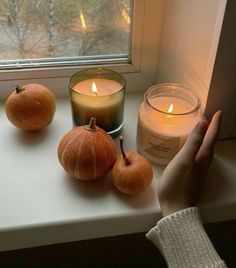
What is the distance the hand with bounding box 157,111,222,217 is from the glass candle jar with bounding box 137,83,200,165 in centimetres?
4

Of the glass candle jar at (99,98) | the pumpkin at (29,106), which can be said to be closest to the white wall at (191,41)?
the glass candle jar at (99,98)

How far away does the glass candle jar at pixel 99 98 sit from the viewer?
0.64 metres

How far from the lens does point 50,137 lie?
0.70 m

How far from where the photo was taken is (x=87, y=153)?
57cm

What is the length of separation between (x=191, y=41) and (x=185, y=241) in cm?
30

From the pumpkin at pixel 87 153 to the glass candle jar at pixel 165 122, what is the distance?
65mm

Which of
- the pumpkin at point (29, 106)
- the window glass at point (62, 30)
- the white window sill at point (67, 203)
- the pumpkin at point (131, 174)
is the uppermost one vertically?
the window glass at point (62, 30)

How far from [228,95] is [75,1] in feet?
1.00

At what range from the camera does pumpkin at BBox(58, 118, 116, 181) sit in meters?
0.57

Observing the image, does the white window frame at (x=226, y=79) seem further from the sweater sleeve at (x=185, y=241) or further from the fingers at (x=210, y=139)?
the sweater sleeve at (x=185, y=241)

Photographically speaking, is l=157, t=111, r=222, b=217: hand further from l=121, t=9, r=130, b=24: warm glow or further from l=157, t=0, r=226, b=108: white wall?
l=121, t=9, r=130, b=24: warm glow

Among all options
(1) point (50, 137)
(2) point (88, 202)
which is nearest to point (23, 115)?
(1) point (50, 137)

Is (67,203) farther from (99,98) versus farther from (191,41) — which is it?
(191,41)

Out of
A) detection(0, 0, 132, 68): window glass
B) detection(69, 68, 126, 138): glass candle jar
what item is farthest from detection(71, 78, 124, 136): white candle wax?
detection(0, 0, 132, 68): window glass
